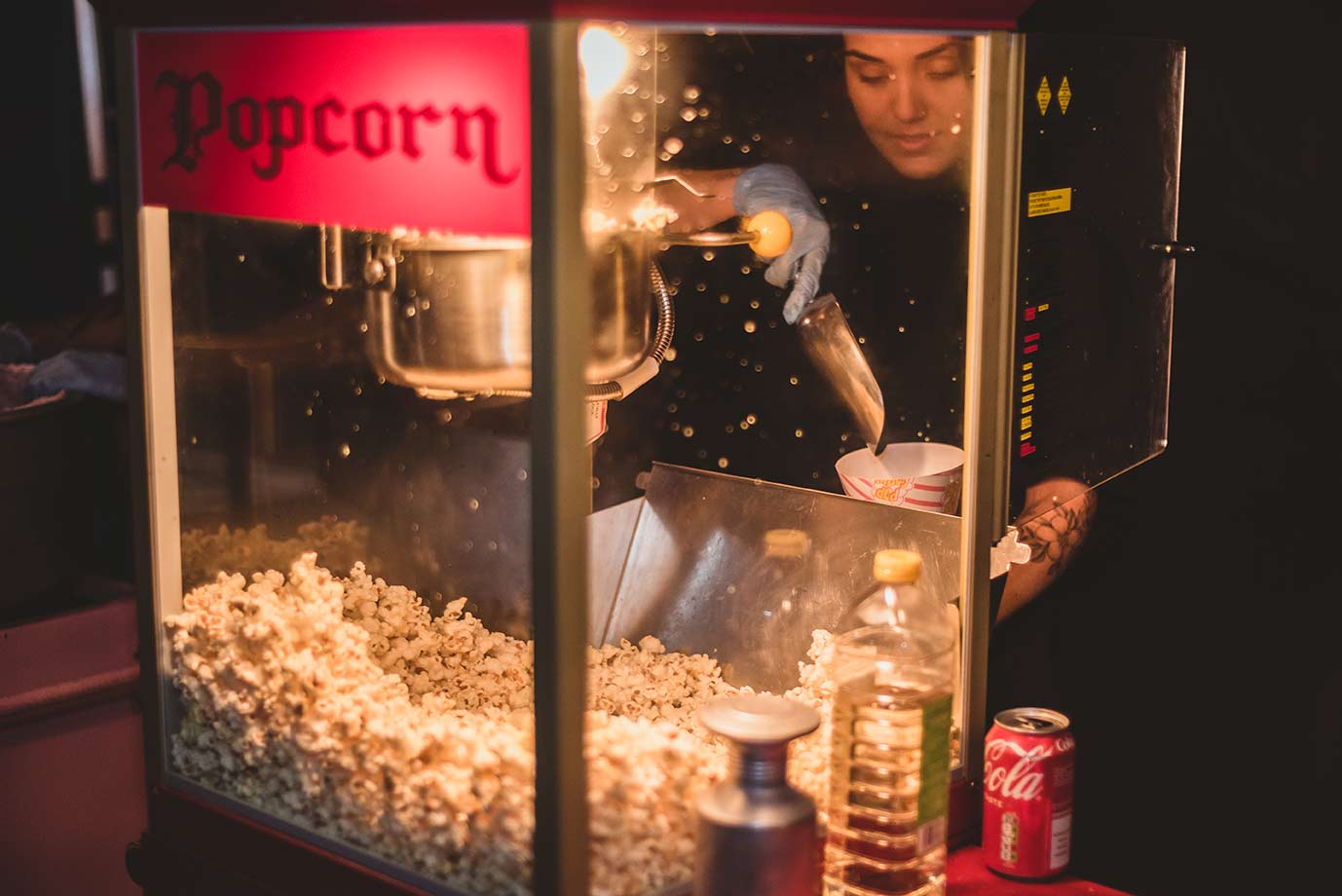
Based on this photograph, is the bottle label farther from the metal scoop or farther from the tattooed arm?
the metal scoop

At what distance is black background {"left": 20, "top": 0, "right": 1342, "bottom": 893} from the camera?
7.55 ft

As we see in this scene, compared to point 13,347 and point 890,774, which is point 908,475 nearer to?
point 890,774

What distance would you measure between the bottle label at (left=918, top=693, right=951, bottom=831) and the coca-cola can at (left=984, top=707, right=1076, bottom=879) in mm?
107

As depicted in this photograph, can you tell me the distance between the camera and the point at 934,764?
4.09 feet

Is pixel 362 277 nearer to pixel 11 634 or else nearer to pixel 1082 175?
pixel 1082 175

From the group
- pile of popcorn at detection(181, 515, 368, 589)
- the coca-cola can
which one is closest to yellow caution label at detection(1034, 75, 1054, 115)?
the coca-cola can

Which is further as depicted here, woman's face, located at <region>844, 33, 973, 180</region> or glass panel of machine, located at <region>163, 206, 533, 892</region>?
Result: woman's face, located at <region>844, 33, 973, 180</region>

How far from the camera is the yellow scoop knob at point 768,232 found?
1.57m

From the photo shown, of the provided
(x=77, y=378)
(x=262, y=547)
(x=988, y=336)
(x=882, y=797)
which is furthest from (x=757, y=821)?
(x=77, y=378)

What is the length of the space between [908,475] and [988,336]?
317mm

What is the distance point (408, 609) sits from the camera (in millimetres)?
1669

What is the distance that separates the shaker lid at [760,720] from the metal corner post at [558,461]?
0.40ft

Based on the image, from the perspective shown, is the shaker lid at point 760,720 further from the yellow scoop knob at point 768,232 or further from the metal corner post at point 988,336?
the yellow scoop knob at point 768,232

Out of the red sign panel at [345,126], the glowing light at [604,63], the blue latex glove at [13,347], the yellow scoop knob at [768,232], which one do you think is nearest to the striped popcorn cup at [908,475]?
the yellow scoop knob at [768,232]
